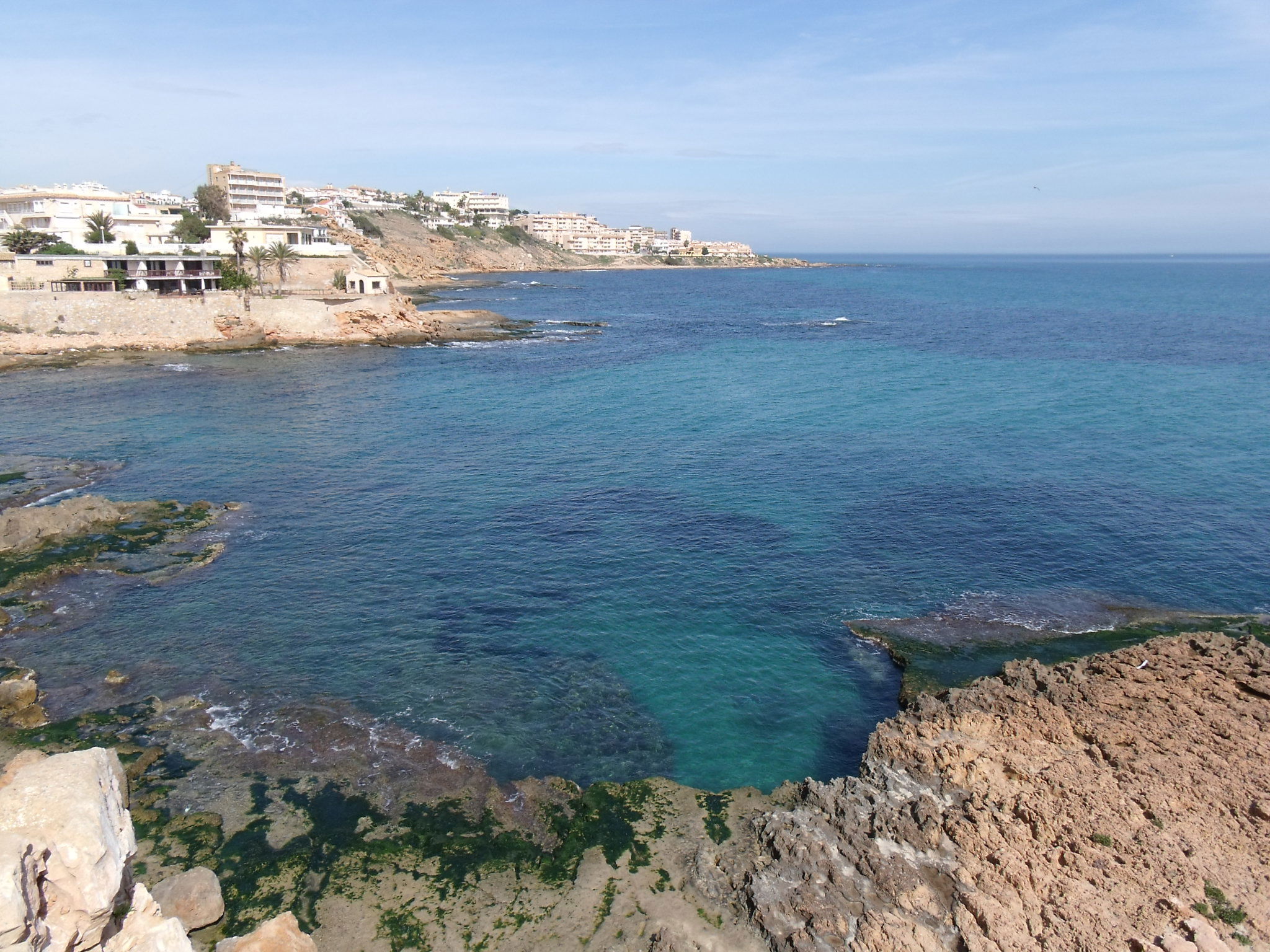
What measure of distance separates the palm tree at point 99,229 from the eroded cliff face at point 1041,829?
102972 mm

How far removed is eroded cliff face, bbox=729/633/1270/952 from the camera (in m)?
15.6

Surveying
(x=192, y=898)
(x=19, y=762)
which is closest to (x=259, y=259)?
(x=19, y=762)

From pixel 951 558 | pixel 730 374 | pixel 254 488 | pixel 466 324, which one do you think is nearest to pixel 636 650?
pixel 951 558

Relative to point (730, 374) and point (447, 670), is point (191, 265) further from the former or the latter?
point (447, 670)

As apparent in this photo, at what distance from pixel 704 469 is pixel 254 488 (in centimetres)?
2372

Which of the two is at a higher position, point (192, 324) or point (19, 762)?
point (192, 324)

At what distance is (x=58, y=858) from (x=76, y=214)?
113201 millimetres

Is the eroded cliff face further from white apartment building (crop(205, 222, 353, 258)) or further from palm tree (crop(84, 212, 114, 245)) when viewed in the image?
palm tree (crop(84, 212, 114, 245))

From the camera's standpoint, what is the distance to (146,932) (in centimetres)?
1118

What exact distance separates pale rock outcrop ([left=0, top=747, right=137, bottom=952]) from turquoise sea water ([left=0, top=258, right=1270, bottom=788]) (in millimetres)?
11434

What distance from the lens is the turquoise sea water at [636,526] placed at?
24734 millimetres

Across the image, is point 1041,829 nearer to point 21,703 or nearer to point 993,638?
point 993,638

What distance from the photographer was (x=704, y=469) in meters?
45.6

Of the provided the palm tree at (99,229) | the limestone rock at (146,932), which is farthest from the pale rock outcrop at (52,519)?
the palm tree at (99,229)
